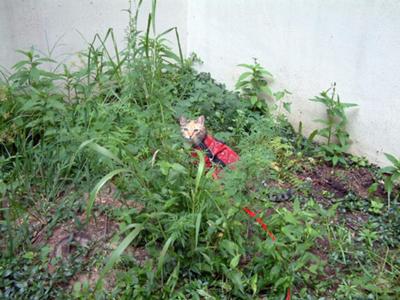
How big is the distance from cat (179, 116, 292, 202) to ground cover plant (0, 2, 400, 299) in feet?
0.44

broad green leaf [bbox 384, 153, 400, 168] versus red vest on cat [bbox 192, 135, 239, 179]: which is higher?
red vest on cat [bbox 192, 135, 239, 179]

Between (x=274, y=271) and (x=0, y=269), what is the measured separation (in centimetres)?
148

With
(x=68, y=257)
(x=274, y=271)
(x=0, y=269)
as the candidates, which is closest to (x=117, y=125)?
(x=68, y=257)

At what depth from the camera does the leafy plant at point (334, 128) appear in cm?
328

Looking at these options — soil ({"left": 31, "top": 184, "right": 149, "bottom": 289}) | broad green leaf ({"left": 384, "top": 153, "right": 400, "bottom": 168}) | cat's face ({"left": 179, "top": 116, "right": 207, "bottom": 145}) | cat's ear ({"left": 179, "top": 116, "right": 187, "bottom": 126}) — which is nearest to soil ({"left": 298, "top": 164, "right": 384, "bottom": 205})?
broad green leaf ({"left": 384, "top": 153, "right": 400, "bottom": 168})

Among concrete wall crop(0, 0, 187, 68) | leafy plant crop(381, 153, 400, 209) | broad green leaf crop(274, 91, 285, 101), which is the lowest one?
leafy plant crop(381, 153, 400, 209)

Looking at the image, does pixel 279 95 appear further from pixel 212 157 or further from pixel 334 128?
pixel 212 157

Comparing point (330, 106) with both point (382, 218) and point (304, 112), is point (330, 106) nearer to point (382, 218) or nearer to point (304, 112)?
point (304, 112)

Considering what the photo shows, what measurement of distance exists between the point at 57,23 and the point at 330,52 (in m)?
2.49

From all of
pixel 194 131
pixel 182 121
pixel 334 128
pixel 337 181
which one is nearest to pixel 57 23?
pixel 182 121

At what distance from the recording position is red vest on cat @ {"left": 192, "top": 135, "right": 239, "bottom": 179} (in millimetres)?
2832

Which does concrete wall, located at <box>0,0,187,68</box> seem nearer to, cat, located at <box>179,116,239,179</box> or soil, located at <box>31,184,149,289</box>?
cat, located at <box>179,116,239,179</box>

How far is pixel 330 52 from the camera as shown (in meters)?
3.33

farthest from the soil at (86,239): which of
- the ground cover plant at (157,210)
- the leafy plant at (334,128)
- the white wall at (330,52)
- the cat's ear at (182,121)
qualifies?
the white wall at (330,52)
